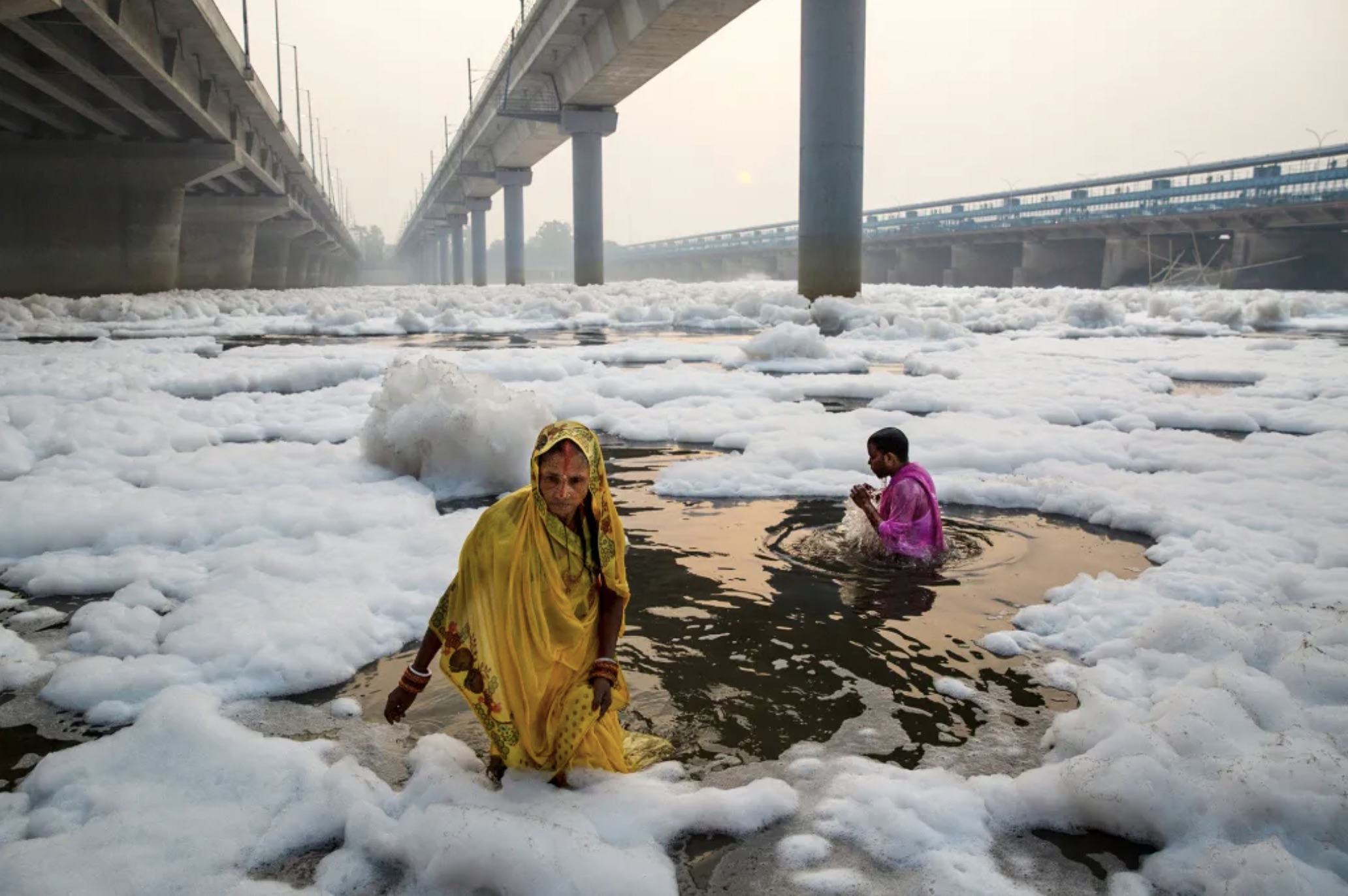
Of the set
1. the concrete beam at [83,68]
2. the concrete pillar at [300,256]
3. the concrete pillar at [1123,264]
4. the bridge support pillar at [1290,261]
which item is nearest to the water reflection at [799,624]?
the concrete beam at [83,68]

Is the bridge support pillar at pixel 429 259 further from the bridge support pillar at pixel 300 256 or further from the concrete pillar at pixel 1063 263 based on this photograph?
the concrete pillar at pixel 1063 263

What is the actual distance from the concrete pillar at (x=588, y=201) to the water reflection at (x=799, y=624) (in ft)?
104

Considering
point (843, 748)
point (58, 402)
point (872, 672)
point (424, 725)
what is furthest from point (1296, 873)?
point (58, 402)

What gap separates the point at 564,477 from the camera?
236 centimetres

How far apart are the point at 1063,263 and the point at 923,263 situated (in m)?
10.1

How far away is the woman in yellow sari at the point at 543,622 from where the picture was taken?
2.44m

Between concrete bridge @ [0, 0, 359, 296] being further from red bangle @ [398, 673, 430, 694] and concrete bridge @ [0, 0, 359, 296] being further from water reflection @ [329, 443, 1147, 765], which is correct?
red bangle @ [398, 673, 430, 694]

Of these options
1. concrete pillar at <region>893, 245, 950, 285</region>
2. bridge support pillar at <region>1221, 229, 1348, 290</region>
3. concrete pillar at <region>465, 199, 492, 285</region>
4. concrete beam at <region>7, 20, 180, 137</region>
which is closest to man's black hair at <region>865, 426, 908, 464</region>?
concrete beam at <region>7, 20, 180, 137</region>

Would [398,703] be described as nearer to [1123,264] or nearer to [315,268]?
[1123,264]

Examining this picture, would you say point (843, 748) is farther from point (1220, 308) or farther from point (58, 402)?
point (1220, 308)

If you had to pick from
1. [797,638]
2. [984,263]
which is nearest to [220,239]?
[984,263]

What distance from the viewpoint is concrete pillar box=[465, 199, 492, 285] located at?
64875 mm

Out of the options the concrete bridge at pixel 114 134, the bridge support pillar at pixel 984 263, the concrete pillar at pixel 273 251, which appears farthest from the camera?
the concrete pillar at pixel 273 251

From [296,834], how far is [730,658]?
1485 mm
